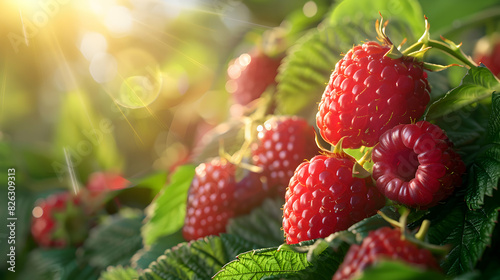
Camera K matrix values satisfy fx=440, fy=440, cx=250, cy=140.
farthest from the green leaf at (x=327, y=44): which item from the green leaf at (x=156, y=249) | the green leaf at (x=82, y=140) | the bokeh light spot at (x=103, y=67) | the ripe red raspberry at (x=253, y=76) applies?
the bokeh light spot at (x=103, y=67)

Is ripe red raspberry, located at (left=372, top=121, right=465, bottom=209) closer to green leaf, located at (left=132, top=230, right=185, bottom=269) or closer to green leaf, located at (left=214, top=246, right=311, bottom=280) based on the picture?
green leaf, located at (left=214, top=246, right=311, bottom=280)

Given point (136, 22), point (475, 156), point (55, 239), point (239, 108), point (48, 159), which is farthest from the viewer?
point (136, 22)

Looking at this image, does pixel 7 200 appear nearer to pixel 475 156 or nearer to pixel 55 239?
pixel 55 239

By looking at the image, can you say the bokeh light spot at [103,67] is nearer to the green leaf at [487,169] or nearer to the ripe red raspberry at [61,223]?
the ripe red raspberry at [61,223]

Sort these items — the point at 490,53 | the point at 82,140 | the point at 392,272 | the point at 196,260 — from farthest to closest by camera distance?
the point at 82,140 < the point at 490,53 < the point at 196,260 < the point at 392,272

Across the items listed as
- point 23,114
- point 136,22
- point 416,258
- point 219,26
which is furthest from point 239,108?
point 23,114

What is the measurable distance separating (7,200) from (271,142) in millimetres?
725

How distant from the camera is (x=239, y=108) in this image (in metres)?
0.70

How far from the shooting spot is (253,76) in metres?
0.69

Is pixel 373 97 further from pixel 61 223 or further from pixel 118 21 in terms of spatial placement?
pixel 118 21

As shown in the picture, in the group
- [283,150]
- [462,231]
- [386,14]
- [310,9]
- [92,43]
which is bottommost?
[462,231]

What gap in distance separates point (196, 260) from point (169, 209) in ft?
0.60

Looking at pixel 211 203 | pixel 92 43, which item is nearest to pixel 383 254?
pixel 211 203

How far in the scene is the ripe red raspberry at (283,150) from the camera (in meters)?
0.48
